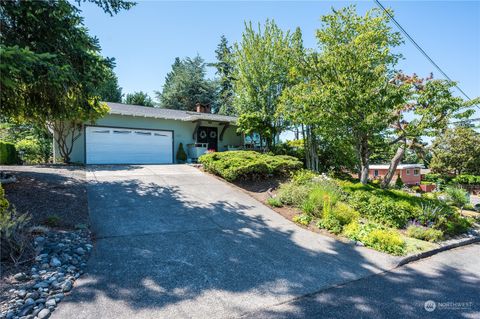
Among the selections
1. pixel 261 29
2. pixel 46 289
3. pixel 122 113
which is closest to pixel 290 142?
pixel 261 29

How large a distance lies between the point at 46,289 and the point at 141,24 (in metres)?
8.98

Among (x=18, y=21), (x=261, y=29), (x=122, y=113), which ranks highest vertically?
(x=261, y=29)

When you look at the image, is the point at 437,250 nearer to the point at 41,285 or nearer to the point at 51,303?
the point at 51,303

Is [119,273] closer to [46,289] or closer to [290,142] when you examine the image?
[46,289]

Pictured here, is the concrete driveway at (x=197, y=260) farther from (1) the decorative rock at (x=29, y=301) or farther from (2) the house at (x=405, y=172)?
(2) the house at (x=405, y=172)

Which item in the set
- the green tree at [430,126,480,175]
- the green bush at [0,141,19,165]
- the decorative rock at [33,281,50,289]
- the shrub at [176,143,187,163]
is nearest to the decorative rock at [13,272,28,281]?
the decorative rock at [33,281,50,289]

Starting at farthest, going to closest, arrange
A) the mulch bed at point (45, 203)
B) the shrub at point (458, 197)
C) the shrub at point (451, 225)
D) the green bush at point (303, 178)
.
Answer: the shrub at point (458, 197), the green bush at point (303, 178), the shrub at point (451, 225), the mulch bed at point (45, 203)

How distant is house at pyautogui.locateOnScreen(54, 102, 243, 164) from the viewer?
12.1 meters

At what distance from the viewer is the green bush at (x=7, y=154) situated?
34.3 feet

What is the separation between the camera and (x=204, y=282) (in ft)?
10.8

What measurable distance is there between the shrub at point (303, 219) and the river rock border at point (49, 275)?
449cm

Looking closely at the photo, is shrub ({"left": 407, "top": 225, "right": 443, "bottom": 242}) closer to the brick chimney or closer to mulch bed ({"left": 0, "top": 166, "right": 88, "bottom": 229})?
mulch bed ({"left": 0, "top": 166, "right": 88, "bottom": 229})

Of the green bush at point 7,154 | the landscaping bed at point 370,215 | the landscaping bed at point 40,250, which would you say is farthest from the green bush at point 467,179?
the green bush at point 7,154

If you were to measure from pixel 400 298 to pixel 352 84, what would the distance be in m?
6.02
